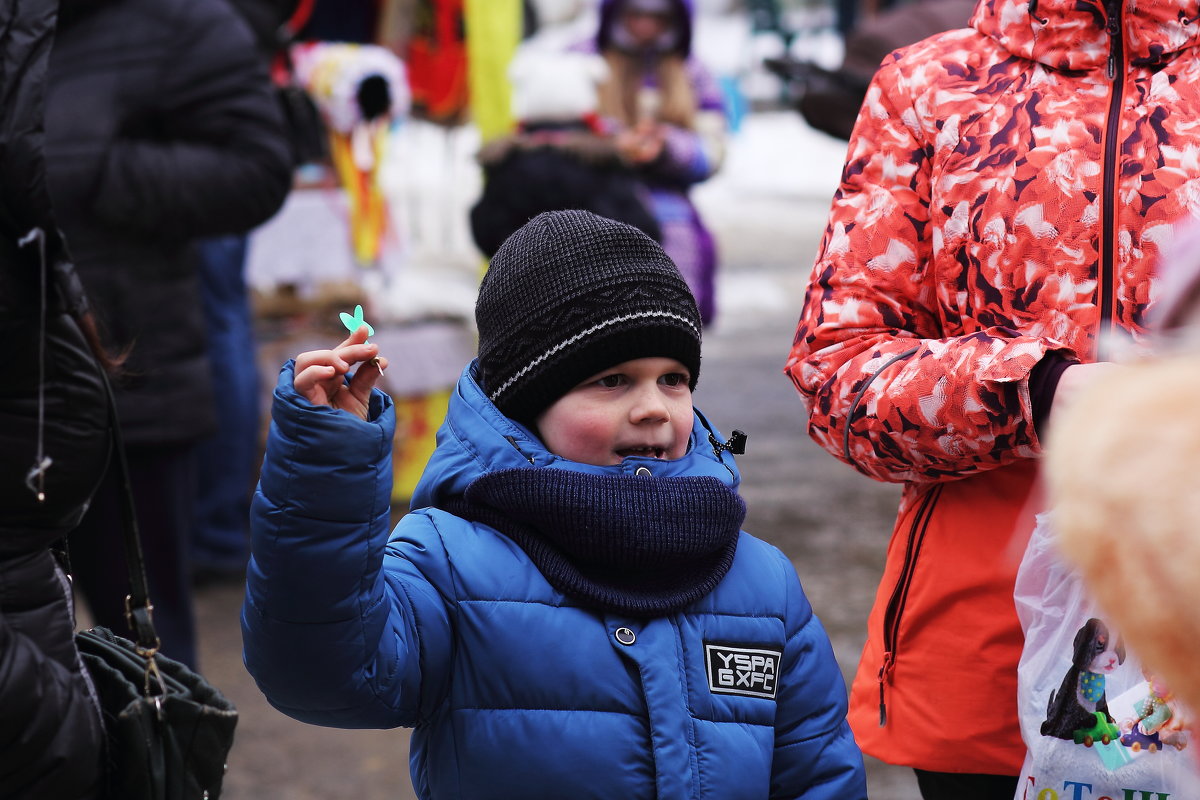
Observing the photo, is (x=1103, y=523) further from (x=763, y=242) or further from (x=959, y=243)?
(x=763, y=242)

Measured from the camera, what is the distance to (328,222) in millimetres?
6246

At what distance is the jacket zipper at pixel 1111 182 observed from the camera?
1913mm

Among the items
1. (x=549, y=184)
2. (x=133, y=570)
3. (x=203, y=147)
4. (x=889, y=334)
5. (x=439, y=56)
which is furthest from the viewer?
(x=439, y=56)

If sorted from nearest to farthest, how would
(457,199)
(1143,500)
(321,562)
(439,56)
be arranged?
(1143,500) < (321,562) < (439,56) < (457,199)

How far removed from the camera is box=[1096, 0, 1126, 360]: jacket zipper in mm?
1913

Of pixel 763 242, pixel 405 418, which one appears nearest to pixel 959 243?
pixel 405 418

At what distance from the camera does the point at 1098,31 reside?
1.96 meters

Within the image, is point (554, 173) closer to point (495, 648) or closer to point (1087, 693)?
point (495, 648)

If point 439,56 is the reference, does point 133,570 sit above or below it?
above

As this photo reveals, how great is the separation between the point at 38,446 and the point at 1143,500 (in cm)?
165

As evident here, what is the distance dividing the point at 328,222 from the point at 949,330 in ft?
14.7

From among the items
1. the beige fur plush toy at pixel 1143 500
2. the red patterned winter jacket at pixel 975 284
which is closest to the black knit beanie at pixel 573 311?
the red patterned winter jacket at pixel 975 284

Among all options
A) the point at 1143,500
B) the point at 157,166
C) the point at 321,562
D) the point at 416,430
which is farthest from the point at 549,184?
the point at 1143,500

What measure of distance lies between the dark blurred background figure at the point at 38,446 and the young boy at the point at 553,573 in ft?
1.16
